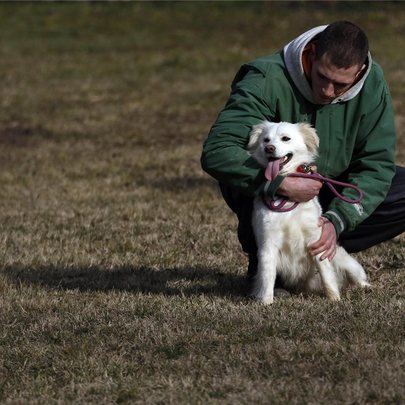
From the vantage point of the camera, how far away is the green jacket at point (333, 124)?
5.93 meters

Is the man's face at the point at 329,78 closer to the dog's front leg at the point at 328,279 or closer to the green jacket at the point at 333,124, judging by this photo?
the green jacket at the point at 333,124

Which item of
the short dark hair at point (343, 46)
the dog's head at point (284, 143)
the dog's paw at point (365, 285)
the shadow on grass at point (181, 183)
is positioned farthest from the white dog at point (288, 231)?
the shadow on grass at point (181, 183)

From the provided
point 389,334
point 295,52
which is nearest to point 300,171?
point 295,52

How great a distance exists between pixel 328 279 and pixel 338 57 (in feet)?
4.56

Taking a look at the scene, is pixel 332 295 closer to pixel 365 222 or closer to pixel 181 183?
pixel 365 222

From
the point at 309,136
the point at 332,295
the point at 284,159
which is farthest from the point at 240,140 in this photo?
the point at 332,295

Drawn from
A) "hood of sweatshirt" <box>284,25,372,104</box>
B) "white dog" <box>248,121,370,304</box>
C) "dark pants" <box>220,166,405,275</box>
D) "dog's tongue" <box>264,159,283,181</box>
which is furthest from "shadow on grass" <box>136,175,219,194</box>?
"dog's tongue" <box>264,159,283,181</box>

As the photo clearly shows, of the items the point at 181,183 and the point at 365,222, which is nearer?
the point at 365,222

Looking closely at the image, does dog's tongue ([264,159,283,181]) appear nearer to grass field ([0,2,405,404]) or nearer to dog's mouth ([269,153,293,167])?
dog's mouth ([269,153,293,167])

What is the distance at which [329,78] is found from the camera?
5609 mm

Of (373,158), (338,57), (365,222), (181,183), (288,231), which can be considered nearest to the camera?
(338,57)

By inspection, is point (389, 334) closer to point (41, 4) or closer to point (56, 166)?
point (56, 166)

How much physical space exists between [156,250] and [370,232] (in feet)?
6.94

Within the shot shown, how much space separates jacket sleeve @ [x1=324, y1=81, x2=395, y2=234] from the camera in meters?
6.04
